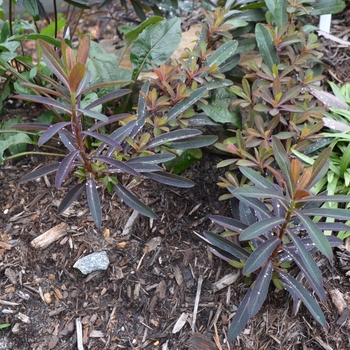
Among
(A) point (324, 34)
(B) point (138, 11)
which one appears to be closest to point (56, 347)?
(B) point (138, 11)

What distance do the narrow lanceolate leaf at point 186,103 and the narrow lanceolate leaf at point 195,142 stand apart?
0.11 metres

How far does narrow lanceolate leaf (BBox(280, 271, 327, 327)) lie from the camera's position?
4.92 ft

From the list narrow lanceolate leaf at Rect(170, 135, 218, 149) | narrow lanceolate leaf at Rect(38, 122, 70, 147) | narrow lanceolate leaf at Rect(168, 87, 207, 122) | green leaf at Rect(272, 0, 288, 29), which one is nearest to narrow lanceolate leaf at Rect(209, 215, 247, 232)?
narrow lanceolate leaf at Rect(170, 135, 218, 149)

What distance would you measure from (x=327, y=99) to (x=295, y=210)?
1.02m

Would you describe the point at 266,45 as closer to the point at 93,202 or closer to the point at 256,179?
the point at 256,179

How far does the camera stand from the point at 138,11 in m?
2.60

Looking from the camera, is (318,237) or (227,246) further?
(227,246)

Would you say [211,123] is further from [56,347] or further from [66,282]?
[56,347]

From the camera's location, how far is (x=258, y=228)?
1343 millimetres

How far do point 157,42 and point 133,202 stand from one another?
0.90 m

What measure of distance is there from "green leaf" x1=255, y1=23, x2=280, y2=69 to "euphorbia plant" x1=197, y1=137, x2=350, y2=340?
804 mm

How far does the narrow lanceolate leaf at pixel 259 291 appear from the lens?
4.73 feet

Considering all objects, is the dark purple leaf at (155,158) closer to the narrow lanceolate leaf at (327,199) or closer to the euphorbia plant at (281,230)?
the euphorbia plant at (281,230)

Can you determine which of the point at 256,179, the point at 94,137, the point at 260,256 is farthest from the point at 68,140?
the point at 260,256
